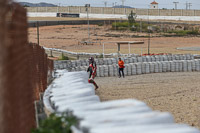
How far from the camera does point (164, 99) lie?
17594mm

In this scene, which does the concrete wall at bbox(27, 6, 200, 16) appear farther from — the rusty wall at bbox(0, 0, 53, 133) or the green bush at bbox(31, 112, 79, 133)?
the green bush at bbox(31, 112, 79, 133)

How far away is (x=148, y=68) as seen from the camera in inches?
1057

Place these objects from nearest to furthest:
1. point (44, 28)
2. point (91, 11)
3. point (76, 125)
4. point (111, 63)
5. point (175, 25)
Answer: point (76, 125) → point (111, 63) → point (44, 28) → point (175, 25) → point (91, 11)

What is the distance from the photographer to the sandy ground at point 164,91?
49.4ft

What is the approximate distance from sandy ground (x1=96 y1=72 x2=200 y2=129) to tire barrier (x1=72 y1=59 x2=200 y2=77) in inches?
29.4

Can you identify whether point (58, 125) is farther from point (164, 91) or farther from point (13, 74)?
point (164, 91)

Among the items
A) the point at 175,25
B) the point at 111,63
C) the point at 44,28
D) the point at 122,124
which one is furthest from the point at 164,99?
the point at 175,25

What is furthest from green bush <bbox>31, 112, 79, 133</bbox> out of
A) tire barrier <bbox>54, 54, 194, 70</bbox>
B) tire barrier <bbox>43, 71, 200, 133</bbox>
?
tire barrier <bbox>54, 54, 194, 70</bbox>

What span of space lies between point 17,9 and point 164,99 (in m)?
12.1

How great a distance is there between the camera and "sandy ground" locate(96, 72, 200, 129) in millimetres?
15055

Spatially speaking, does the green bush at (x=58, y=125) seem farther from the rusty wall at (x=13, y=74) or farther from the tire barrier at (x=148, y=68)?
the tire barrier at (x=148, y=68)

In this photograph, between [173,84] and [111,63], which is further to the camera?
[111,63]

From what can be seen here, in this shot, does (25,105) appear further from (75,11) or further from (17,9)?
(75,11)

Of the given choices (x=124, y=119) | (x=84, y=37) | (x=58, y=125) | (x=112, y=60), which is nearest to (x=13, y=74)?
(x=58, y=125)
